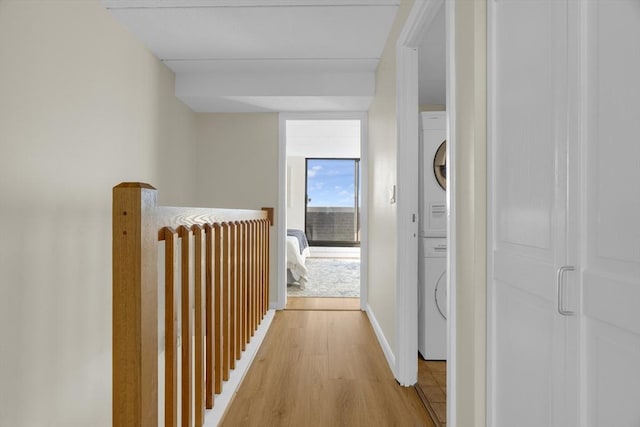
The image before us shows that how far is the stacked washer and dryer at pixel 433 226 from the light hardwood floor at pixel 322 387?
1.30 ft

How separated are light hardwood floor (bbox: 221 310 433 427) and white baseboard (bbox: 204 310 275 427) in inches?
1.9

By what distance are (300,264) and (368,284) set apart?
1175 mm

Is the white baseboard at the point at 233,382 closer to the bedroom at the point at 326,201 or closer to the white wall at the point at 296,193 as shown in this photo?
the bedroom at the point at 326,201

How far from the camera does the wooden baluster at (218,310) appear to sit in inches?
64.4

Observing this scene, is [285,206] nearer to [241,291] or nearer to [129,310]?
[241,291]

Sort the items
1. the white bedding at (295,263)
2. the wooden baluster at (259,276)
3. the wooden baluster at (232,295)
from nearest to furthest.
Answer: the wooden baluster at (232,295), the wooden baluster at (259,276), the white bedding at (295,263)

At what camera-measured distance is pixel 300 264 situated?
4.48m
